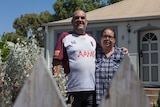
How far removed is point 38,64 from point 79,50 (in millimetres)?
2285

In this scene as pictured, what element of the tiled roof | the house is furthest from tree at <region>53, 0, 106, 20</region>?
the house

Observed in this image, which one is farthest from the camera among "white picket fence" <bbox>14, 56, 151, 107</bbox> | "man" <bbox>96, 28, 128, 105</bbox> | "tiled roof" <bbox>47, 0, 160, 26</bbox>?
"tiled roof" <bbox>47, 0, 160, 26</bbox>

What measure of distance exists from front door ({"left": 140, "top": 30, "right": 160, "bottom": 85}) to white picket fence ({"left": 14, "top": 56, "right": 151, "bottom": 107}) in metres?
10.2

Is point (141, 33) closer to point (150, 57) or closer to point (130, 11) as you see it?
point (150, 57)

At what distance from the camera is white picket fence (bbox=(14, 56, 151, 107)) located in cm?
131

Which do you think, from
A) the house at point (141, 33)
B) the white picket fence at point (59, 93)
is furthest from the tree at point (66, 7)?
the white picket fence at point (59, 93)

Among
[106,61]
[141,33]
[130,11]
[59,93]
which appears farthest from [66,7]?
[59,93]

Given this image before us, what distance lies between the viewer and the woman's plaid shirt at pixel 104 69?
3754mm

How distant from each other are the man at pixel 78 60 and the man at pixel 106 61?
3.2 inches

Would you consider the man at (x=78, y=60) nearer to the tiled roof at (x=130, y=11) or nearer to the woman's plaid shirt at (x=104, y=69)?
the woman's plaid shirt at (x=104, y=69)

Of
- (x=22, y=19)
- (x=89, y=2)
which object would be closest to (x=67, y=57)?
(x=89, y=2)

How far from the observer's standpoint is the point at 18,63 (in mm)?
3252

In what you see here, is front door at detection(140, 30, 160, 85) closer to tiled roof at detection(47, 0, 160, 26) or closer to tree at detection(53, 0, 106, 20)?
tiled roof at detection(47, 0, 160, 26)

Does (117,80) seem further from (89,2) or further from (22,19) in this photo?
(22,19)
